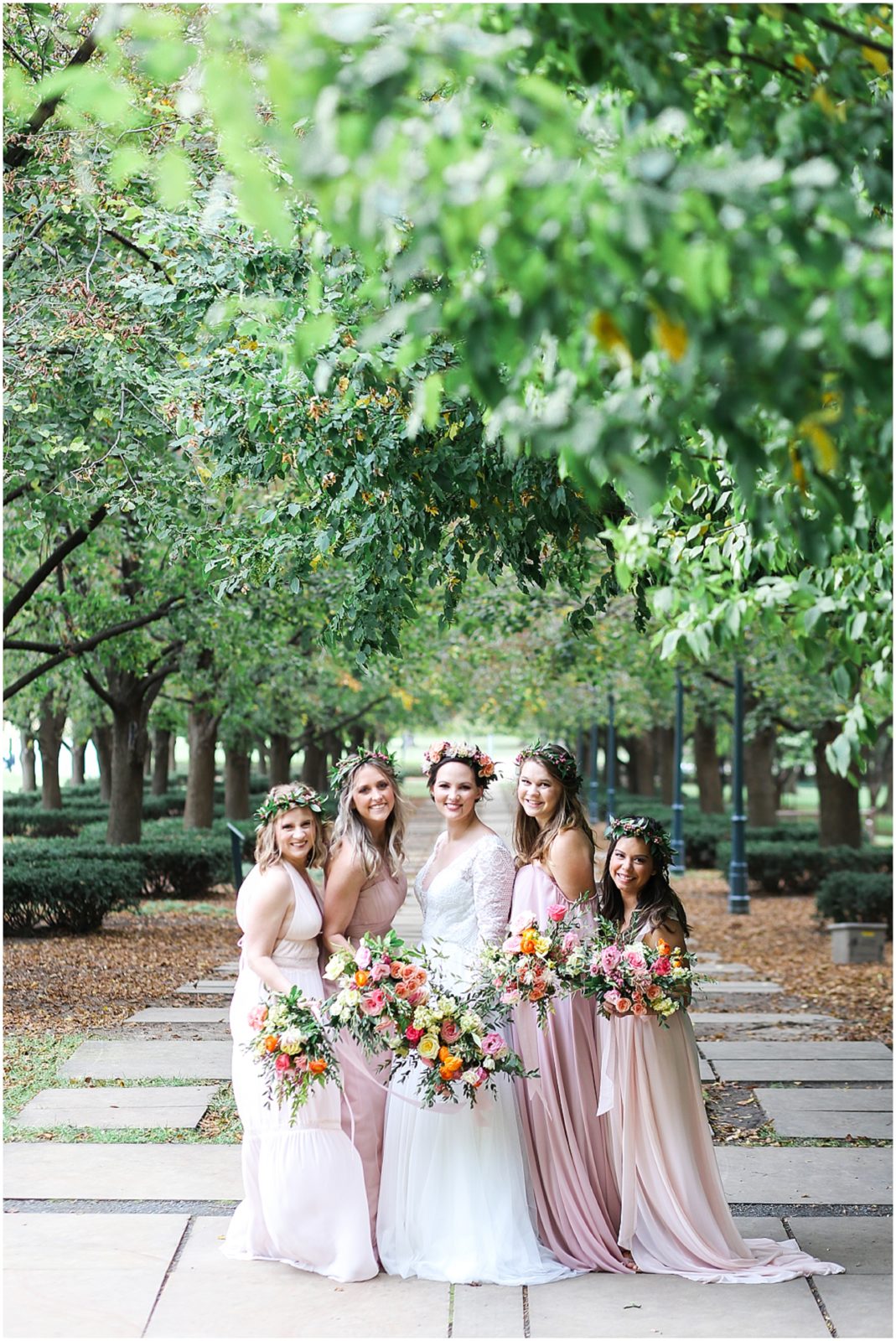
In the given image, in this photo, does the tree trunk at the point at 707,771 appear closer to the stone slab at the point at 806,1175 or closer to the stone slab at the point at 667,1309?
the stone slab at the point at 806,1175

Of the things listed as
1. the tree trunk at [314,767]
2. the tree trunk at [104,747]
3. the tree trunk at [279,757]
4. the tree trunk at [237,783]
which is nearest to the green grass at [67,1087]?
the tree trunk at [237,783]

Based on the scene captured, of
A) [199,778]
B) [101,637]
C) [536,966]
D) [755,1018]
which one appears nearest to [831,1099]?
[755,1018]

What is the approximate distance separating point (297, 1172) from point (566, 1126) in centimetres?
116

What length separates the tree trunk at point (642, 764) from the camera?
44.8 m

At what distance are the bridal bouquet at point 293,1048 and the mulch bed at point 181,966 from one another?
5796 mm

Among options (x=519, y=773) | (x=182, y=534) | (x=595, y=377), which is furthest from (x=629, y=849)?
(x=182, y=534)

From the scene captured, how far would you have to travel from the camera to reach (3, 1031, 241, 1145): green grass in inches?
303

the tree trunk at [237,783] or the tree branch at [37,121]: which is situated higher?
the tree branch at [37,121]

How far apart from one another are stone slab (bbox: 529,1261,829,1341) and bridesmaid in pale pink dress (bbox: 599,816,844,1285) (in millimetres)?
118

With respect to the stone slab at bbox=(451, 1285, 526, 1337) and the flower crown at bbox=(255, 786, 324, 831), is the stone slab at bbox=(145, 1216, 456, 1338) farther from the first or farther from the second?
the flower crown at bbox=(255, 786, 324, 831)

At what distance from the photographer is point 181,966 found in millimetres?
13906

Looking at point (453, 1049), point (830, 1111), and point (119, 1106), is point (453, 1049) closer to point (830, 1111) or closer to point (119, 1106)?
point (119, 1106)

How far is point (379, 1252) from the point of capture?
5707mm

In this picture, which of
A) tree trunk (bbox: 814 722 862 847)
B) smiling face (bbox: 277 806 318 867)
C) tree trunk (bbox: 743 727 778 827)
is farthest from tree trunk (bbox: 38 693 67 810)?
smiling face (bbox: 277 806 318 867)
